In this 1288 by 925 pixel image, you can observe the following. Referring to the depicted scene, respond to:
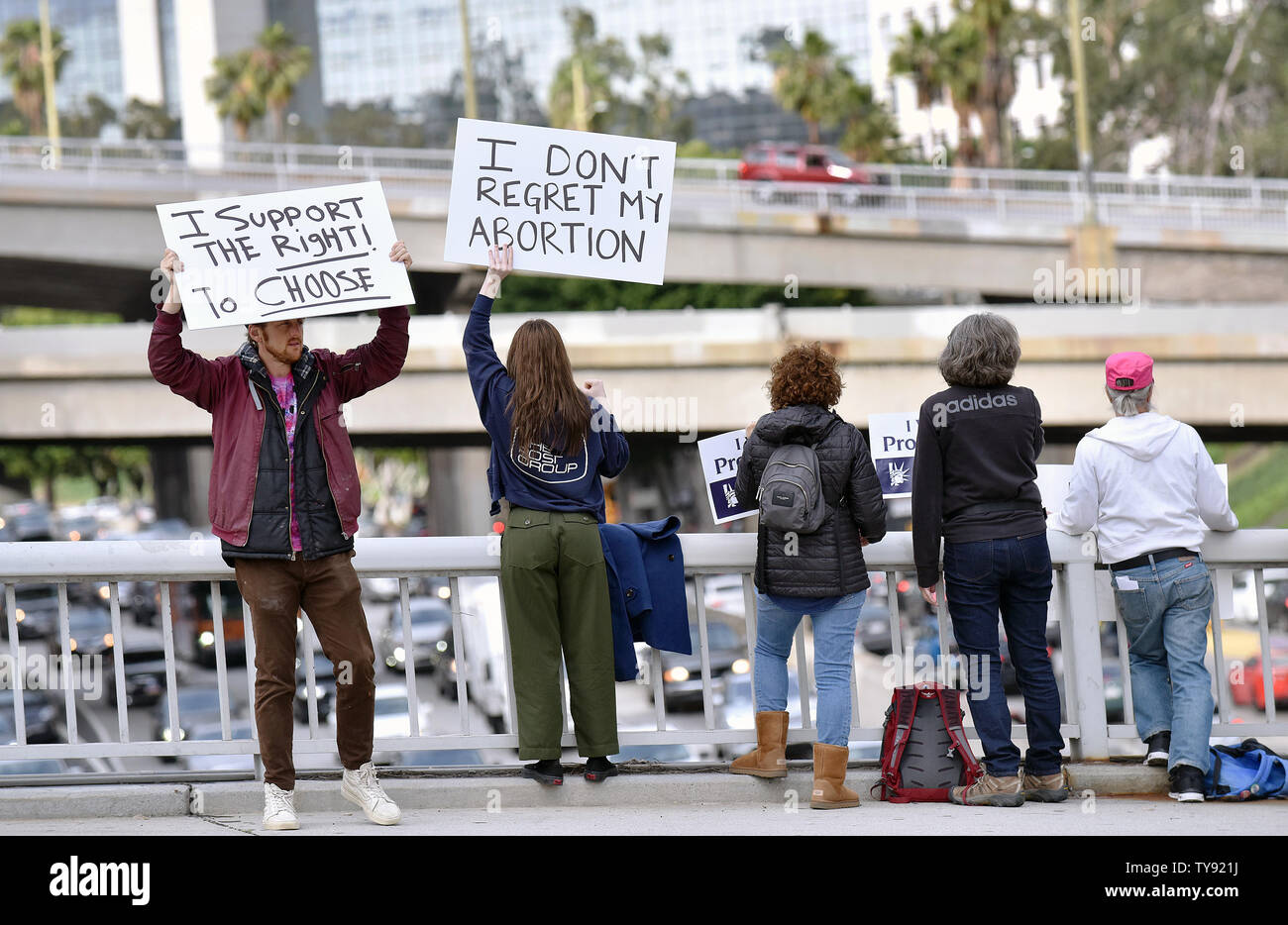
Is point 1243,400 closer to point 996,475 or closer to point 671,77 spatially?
point 996,475

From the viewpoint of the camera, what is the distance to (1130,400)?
600 cm

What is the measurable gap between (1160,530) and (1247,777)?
3.69ft

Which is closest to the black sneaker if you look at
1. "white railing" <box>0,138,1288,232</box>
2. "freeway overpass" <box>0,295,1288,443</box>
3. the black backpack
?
the black backpack

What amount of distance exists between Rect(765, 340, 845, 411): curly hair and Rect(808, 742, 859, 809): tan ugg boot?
146cm

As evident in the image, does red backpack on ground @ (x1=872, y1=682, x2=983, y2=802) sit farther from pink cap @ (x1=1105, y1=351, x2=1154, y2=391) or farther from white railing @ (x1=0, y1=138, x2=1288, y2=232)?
white railing @ (x1=0, y1=138, x2=1288, y2=232)

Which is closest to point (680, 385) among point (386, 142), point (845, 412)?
point (845, 412)

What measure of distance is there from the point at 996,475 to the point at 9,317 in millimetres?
85835

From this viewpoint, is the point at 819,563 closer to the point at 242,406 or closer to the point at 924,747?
the point at 924,747

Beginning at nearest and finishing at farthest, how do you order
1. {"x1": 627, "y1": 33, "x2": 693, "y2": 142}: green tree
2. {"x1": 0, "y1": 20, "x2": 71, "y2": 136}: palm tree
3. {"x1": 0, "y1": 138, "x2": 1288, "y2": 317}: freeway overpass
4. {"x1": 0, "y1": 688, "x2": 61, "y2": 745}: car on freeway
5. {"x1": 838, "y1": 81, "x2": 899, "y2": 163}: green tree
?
{"x1": 0, "y1": 688, "x2": 61, "y2": 745}: car on freeway, {"x1": 0, "y1": 138, "x2": 1288, "y2": 317}: freeway overpass, {"x1": 838, "y1": 81, "x2": 899, "y2": 163}: green tree, {"x1": 0, "y1": 20, "x2": 71, "y2": 136}: palm tree, {"x1": 627, "y1": 33, "x2": 693, "y2": 142}: green tree

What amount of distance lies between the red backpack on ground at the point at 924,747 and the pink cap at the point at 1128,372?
1.52 metres

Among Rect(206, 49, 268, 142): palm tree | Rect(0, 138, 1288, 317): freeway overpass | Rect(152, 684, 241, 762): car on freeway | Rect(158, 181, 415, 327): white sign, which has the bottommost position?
Rect(152, 684, 241, 762): car on freeway

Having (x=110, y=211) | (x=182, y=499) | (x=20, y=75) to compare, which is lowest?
(x=182, y=499)

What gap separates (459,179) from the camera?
597cm

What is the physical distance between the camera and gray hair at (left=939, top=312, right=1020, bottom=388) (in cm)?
575
